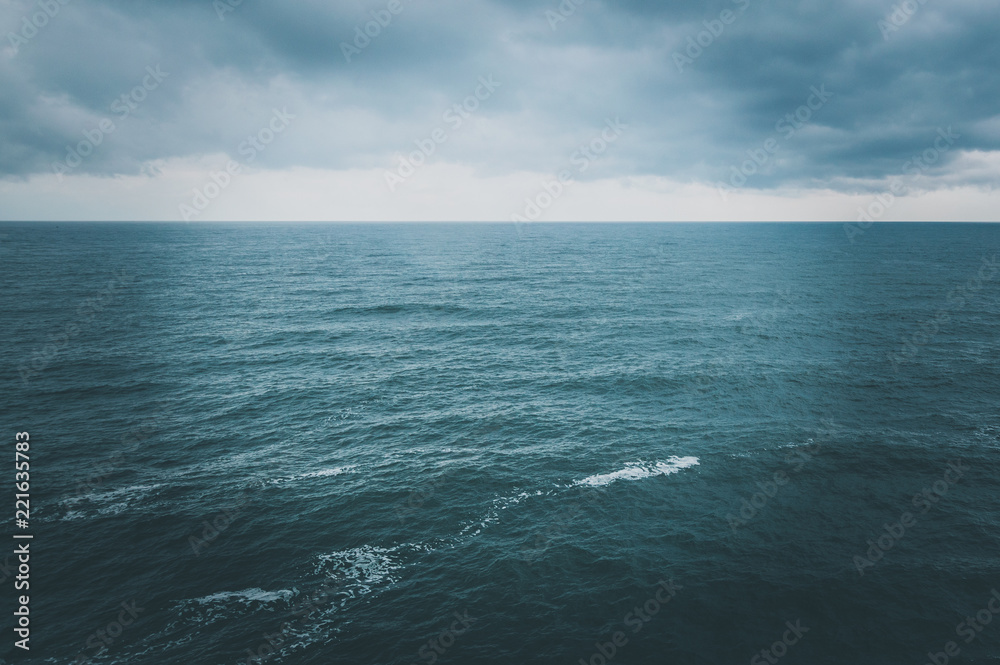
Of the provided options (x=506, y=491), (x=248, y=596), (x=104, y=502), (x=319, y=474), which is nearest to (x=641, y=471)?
(x=506, y=491)

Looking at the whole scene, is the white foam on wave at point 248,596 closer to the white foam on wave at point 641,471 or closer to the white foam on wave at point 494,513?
the white foam on wave at point 494,513

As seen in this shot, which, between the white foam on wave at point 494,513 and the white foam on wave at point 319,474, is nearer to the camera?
the white foam on wave at point 494,513

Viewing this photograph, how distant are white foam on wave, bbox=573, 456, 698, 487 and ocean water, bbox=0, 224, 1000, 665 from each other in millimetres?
214

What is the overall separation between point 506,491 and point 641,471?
13.1m

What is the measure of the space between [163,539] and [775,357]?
3094 inches

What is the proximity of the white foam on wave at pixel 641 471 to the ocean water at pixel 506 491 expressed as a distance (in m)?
0.21

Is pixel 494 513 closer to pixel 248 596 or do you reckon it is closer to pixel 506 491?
pixel 506 491

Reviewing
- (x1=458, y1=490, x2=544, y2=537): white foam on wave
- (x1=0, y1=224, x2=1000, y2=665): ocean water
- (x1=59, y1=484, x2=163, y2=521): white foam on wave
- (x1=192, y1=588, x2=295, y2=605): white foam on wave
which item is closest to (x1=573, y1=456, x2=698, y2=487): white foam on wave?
(x1=0, y1=224, x2=1000, y2=665): ocean water

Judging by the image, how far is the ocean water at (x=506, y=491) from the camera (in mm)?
29547

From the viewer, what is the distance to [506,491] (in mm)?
43219

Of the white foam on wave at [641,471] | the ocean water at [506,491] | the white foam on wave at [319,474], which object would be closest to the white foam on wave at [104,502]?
the ocean water at [506,491]

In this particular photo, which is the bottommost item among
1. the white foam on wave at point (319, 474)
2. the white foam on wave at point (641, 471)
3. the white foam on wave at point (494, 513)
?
the white foam on wave at point (494, 513)

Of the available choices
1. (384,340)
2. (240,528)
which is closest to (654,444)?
(240,528)

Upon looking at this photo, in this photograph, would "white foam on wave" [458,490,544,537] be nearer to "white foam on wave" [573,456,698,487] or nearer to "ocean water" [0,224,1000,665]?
"ocean water" [0,224,1000,665]
